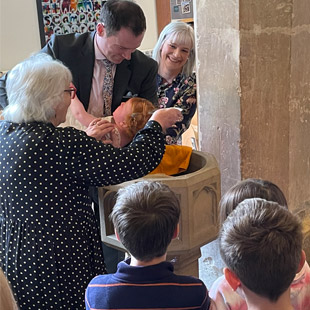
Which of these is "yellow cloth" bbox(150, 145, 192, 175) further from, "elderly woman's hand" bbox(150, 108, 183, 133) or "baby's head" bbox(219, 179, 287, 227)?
"baby's head" bbox(219, 179, 287, 227)

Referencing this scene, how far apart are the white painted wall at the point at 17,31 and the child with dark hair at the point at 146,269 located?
11.1 ft

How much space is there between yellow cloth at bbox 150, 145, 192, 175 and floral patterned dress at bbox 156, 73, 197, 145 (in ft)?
1.29

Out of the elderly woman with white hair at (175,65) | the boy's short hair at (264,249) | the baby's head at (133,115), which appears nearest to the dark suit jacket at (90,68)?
the baby's head at (133,115)

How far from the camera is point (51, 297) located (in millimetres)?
1805

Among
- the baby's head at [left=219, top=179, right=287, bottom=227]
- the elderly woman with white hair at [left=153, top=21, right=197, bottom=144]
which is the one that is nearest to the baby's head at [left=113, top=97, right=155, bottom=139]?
the elderly woman with white hair at [left=153, top=21, right=197, bottom=144]

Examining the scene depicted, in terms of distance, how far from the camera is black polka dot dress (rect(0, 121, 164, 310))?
66.1 inches

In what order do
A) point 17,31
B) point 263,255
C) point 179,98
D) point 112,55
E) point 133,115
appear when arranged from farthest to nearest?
point 17,31 < point 179,98 < point 112,55 < point 133,115 < point 263,255

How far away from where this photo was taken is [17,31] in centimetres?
445

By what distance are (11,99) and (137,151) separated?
1.59 ft

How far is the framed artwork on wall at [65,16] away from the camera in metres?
4.64

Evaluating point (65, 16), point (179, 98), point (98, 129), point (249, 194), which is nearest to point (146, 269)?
point (249, 194)

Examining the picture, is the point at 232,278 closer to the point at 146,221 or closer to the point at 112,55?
the point at 146,221

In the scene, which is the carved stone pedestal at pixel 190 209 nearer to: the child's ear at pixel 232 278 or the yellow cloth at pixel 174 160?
the yellow cloth at pixel 174 160

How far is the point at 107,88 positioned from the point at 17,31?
8.06 ft
